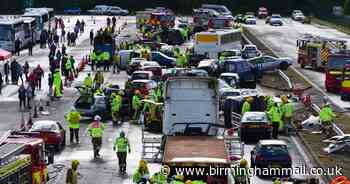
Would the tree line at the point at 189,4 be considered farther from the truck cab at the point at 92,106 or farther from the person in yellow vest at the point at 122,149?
the person in yellow vest at the point at 122,149

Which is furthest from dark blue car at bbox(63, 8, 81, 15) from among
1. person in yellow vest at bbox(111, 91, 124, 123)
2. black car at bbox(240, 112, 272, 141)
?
black car at bbox(240, 112, 272, 141)

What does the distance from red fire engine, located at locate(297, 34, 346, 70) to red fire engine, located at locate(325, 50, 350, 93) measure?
7.57 metres

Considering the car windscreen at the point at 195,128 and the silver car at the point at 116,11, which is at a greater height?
the car windscreen at the point at 195,128

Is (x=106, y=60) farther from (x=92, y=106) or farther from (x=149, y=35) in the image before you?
(x=92, y=106)

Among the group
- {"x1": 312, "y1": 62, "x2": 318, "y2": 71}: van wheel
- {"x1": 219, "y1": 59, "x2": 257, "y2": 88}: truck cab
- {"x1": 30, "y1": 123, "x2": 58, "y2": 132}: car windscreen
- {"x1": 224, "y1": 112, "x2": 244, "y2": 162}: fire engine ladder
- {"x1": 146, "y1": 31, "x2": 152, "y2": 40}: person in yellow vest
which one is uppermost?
{"x1": 224, "y1": 112, "x2": 244, "y2": 162}: fire engine ladder

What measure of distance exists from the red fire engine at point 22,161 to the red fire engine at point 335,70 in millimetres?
30087

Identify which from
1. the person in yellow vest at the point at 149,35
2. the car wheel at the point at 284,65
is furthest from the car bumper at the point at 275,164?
the person in yellow vest at the point at 149,35

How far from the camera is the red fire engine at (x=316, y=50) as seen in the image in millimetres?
70062

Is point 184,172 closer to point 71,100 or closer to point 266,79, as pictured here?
point 71,100

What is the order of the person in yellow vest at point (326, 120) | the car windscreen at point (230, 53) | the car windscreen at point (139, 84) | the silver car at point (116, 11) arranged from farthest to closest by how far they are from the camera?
the silver car at point (116, 11)
the car windscreen at point (230, 53)
the car windscreen at point (139, 84)
the person in yellow vest at point (326, 120)

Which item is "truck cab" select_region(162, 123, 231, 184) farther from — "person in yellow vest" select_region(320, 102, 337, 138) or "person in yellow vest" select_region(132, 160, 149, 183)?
"person in yellow vest" select_region(320, 102, 337, 138)

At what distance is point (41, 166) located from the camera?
97.1 feet

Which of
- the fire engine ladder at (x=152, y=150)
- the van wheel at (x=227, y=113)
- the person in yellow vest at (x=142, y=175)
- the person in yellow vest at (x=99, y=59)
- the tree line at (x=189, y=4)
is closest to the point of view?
the person in yellow vest at (x=142, y=175)

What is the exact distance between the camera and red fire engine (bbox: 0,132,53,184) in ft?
84.8
